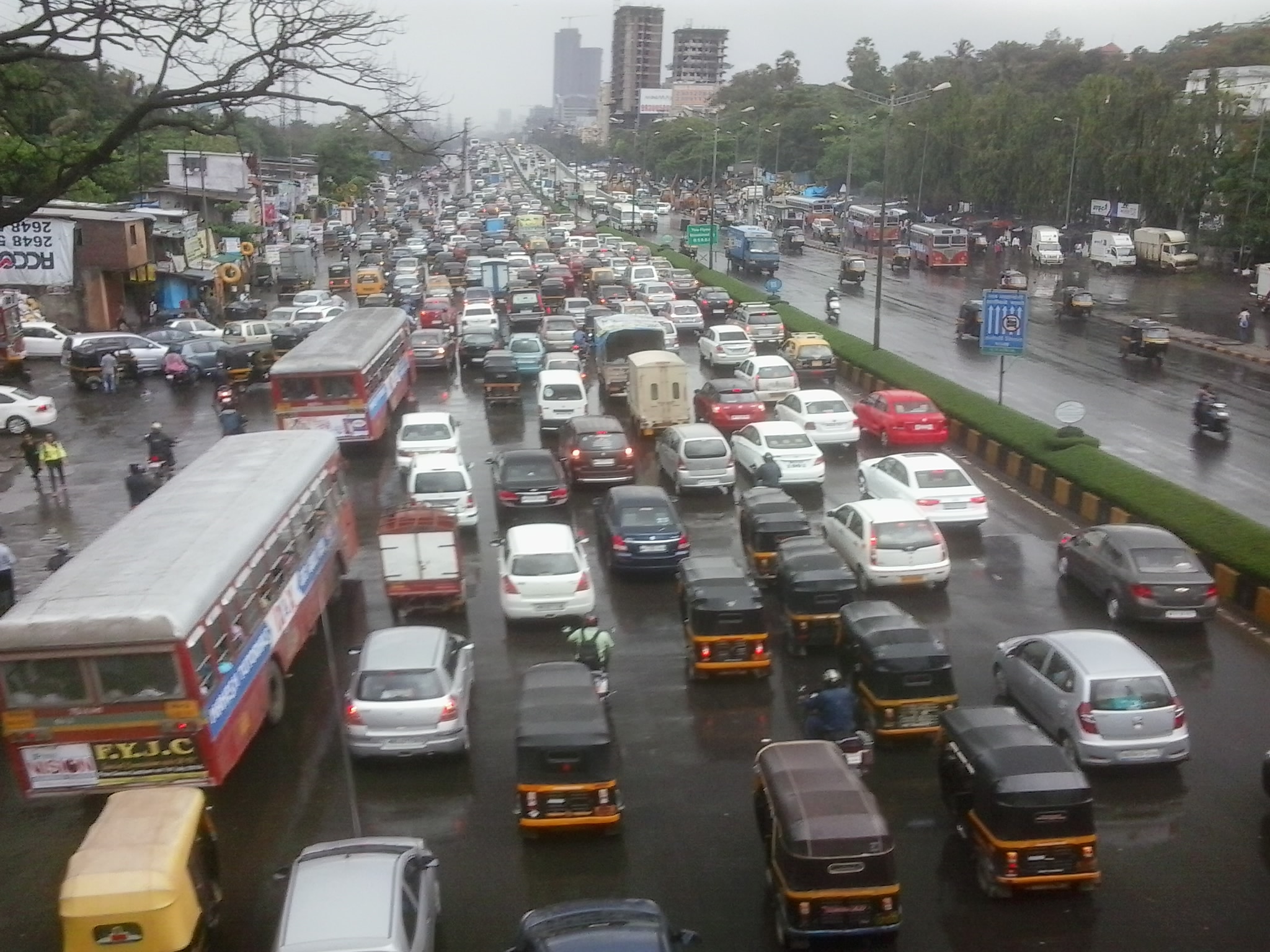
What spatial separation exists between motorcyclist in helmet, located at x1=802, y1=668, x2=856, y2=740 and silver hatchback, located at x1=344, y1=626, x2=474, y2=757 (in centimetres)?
390

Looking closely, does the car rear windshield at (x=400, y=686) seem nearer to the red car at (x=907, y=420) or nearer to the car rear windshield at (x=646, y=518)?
the car rear windshield at (x=646, y=518)

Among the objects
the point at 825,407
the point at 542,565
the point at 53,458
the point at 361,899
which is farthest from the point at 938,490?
the point at 53,458

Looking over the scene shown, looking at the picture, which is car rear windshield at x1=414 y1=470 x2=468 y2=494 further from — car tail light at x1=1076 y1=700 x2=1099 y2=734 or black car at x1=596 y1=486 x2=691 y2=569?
car tail light at x1=1076 y1=700 x2=1099 y2=734

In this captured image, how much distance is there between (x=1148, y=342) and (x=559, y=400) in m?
21.1

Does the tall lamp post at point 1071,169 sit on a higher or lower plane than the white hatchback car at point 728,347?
higher

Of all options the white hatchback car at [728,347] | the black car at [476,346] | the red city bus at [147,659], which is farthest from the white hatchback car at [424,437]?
the white hatchback car at [728,347]

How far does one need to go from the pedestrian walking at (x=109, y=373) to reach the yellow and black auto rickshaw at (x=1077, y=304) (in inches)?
1415

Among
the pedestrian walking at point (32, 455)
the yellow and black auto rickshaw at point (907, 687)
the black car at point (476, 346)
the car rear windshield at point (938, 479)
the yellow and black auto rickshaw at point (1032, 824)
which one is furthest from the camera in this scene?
the black car at point (476, 346)

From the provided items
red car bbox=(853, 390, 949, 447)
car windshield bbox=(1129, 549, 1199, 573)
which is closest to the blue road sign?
red car bbox=(853, 390, 949, 447)

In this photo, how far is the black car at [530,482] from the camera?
2273cm

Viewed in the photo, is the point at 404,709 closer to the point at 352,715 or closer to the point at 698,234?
the point at 352,715

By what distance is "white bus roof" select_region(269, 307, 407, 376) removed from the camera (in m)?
26.5

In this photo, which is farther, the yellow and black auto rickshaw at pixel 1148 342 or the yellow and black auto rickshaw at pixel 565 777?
the yellow and black auto rickshaw at pixel 1148 342

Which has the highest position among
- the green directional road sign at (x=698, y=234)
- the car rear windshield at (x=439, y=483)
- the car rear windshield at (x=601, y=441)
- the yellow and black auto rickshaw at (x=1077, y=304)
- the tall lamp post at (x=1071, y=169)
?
the tall lamp post at (x=1071, y=169)
